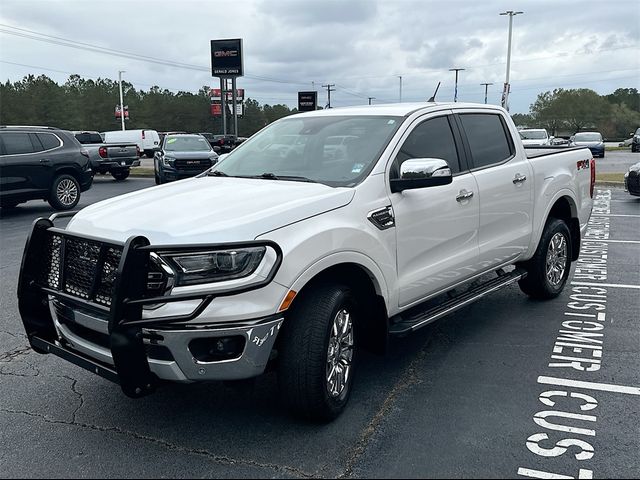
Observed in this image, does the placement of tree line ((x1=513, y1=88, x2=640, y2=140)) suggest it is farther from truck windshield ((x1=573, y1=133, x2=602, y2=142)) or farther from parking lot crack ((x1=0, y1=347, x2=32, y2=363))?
parking lot crack ((x1=0, y1=347, x2=32, y2=363))

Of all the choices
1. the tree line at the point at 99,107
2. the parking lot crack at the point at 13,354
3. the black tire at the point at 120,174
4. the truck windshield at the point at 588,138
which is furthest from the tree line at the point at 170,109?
the parking lot crack at the point at 13,354

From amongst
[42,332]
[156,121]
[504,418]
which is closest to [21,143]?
[42,332]

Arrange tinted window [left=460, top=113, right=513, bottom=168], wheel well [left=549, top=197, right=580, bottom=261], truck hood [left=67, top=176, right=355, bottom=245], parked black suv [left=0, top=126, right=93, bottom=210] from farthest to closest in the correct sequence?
parked black suv [left=0, top=126, right=93, bottom=210] → wheel well [left=549, top=197, right=580, bottom=261] → tinted window [left=460, top=113, right=513, bottom=168] → truck hood [left=67, top=176, right=355, bottom=245]

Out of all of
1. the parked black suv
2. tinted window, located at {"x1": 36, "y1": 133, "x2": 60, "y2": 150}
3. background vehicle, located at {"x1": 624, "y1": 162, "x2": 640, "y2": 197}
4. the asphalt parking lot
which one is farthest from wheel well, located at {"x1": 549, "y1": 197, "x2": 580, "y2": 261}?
tinted window, located at {"x1": 36, "y1": 133, "x2": 60, "y2": 150}

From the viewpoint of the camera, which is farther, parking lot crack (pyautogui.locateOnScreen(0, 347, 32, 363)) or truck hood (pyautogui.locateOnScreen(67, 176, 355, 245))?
parking lot crack (pyautogui.locateOnScreen(0, 347, 32, 363))

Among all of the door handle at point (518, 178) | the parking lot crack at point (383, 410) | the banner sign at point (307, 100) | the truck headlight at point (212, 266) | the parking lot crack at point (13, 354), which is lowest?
the parking lot crack at point (13, 354)

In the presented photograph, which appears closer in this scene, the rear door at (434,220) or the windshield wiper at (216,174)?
the rear door at (434,220)

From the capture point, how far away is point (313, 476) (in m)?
3.00

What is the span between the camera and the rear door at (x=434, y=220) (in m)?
4.04

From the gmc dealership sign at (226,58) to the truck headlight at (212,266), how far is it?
33.3 metres

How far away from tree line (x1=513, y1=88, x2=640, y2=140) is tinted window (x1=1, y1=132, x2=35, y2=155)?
309 feet

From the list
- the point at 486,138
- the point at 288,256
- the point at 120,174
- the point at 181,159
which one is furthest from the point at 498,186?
the point at 120,174

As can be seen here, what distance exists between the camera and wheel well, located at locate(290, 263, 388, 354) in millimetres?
3746

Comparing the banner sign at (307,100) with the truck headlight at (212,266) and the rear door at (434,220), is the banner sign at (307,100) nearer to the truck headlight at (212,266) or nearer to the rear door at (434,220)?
the rear door at (434,220)
